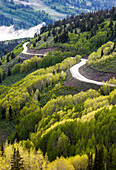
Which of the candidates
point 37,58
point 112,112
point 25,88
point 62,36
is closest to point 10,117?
point 25,88

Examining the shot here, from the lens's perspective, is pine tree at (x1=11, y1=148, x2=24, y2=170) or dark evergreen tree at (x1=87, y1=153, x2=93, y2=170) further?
pine tree at (x1=11, y1=148, x2=24, y2=170)

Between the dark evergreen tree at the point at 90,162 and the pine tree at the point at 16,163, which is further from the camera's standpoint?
the pine tree at the point at 16,163

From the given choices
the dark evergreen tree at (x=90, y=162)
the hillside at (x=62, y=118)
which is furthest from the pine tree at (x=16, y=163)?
the dark evergreen tree at (x=90, y=162)

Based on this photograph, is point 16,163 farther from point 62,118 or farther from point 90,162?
point 62,118

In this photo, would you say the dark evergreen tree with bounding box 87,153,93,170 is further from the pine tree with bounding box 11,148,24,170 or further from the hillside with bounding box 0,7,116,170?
the pine tree with bounding box 11,148,24,170

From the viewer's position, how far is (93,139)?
41750 mm

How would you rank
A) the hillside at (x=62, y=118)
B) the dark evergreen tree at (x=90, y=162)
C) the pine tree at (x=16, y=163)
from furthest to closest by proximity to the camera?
the hillside at (x=62, y=118) → the pine tree at (x=16, y=163) → the dark evergreen tree at (x=90, y=162)

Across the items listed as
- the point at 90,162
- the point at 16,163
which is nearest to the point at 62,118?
the point at 16,163

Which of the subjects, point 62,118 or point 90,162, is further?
point 62,118

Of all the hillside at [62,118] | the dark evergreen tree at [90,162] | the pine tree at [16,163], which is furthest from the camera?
the hillside at [62,118]

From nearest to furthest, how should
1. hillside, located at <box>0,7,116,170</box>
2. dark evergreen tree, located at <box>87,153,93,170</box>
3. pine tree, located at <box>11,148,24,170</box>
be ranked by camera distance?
dark evergreen tree, located at <box>87,153,93,170</box>
pine tree, located at <box>11,148,24,170</box>
hillside, located at <box>0,7,116,170</box>

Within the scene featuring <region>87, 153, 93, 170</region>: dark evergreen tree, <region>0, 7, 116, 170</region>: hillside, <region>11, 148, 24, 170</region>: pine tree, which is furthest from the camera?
<region>0, 7, 116, 170</region>: hillside

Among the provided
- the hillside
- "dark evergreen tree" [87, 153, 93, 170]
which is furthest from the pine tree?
"dark evergreen tree" [87, 153, 93, 170]

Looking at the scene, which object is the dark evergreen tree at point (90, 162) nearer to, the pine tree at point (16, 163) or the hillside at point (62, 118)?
the hillside at point (62, 118)
